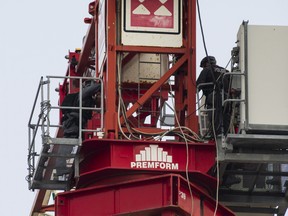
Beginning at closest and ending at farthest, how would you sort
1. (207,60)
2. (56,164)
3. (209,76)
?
(209,76) → (56,164) → (207,60)

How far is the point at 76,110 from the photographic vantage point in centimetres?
3541

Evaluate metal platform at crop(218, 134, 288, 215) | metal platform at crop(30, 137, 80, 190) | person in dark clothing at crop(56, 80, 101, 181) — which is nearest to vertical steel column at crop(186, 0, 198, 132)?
metal platform at crop(218, 134, 288, 215)

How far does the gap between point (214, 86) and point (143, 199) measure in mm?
3022

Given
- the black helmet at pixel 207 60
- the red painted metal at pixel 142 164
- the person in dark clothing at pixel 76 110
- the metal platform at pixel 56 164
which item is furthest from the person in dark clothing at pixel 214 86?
the metal platform at pixel 56 164

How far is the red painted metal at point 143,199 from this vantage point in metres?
33.5

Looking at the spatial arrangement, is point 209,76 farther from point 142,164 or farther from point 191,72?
point 142,164

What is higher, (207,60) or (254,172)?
(207,60)

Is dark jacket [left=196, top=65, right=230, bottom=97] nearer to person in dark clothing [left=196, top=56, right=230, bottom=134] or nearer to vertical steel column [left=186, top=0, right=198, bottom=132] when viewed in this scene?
person in dark clothing [left=196, top=56, right=230, bottom=134]

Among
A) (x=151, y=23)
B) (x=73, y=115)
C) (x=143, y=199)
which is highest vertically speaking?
(x=151, y=23)

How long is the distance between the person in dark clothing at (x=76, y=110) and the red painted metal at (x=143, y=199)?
4.48ft

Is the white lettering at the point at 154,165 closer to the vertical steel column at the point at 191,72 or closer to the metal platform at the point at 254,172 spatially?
the metal platform at the point at 254,172

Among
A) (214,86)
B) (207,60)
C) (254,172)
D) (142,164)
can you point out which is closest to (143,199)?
(142,164)

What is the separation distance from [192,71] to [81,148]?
3.10m

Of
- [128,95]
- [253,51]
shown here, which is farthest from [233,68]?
[128,95]
